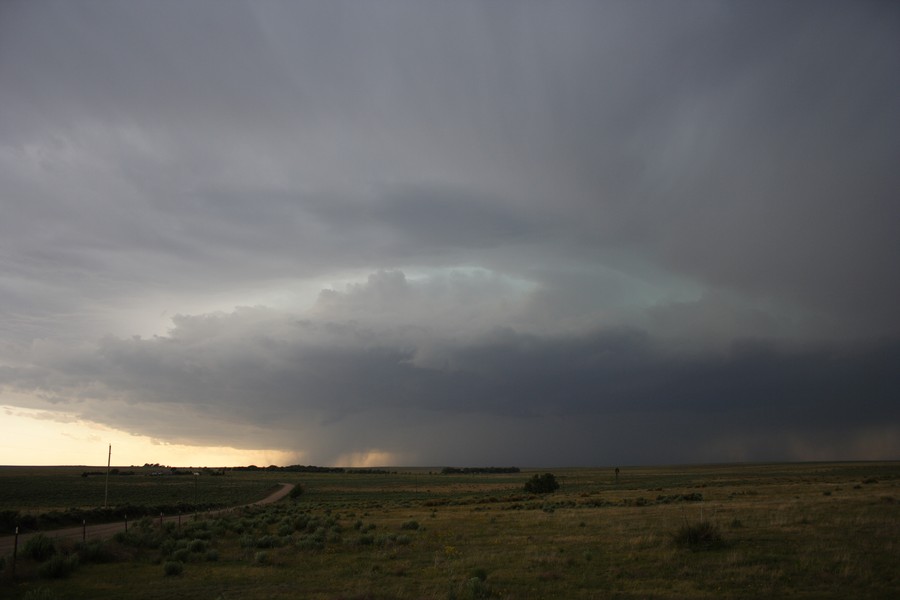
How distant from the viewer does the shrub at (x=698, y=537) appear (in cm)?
2116

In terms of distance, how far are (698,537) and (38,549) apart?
23.9m

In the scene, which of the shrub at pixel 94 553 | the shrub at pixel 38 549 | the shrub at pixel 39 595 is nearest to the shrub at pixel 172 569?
the shrub at pixel 94 553

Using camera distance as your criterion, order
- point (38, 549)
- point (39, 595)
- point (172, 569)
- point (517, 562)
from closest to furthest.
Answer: point (39, 595), point (517, 562), point (172, 569), point (38, 549)

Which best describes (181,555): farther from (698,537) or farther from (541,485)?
(541,485)

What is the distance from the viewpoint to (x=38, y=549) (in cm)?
2169

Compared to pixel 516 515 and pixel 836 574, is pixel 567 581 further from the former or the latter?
pixel 516 515

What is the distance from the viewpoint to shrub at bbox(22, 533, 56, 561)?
21.6 metres

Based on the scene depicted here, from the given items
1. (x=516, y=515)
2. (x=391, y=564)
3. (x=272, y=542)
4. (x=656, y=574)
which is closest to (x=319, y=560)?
(x=391, y=564)

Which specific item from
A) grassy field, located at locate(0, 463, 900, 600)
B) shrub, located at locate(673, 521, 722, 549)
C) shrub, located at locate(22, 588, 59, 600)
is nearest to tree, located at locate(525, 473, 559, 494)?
grassy field, located at locate(0, 463, 900, 600)

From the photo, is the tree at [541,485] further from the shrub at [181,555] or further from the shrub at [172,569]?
the shrub at [172,569]

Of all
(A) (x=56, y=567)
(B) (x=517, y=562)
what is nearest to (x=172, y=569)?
(A) (x=56, y=567)

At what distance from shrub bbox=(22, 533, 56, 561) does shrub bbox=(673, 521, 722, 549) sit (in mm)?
22954

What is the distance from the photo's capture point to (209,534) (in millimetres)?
29703

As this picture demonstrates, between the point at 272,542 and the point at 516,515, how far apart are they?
17447 millimetres
